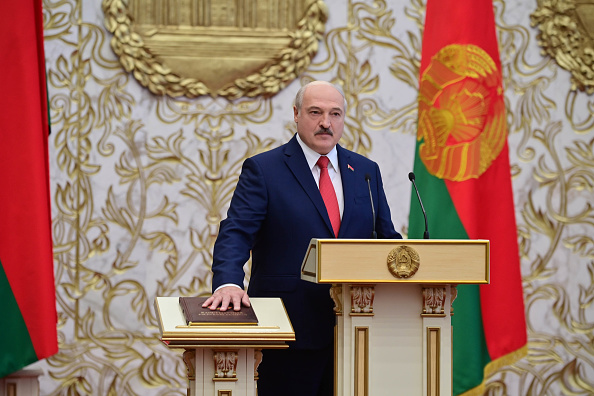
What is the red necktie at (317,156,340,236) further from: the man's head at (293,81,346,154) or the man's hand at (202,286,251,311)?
the man's hand at (202,286,251,311)

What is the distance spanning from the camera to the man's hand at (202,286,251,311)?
202 cm

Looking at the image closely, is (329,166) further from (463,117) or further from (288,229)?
(463,117)

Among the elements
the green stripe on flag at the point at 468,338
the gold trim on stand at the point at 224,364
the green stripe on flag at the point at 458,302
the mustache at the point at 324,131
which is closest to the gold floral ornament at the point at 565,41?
the green stripe on flag at the point at 458,302

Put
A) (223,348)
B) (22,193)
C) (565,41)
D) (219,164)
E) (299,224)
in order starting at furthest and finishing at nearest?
(565,41)
(219,164)
(22,193)
(299,224)
(223,348)

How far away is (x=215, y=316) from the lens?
1.92 metres

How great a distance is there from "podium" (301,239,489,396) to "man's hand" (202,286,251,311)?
0.20 metres

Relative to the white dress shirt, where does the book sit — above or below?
below

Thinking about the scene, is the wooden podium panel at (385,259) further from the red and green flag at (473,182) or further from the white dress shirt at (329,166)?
the red and green flag at (473,182)

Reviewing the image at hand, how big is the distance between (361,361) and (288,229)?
0.54 m

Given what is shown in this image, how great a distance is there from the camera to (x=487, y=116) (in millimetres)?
3508

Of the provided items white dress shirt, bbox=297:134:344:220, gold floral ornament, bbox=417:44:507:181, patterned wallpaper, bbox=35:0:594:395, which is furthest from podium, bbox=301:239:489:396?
patterned wallpaper, bbox=35:0:594:395

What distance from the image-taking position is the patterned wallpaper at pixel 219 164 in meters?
3.60

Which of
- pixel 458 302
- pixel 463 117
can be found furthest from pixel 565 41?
pixel 458 302

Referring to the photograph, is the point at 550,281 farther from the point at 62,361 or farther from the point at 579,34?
the point at 62,361
